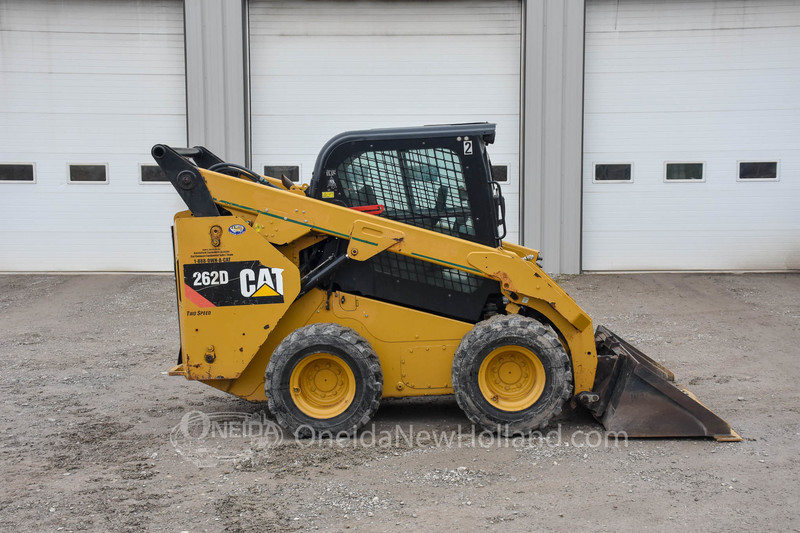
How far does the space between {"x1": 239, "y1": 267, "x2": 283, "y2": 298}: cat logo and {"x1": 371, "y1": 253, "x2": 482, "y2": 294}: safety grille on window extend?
0.71 m

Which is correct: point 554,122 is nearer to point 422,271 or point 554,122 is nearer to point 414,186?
point 414,186

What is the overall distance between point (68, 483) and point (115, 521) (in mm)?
770

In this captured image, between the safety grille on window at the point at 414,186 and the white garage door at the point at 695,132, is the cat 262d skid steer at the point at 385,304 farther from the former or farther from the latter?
the white garage door at the point at 695,132

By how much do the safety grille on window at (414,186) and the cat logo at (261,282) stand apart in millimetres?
776

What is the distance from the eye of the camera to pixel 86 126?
13.0 meters

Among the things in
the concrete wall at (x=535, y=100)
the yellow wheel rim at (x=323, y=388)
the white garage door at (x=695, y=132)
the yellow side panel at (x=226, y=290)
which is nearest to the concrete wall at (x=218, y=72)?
the concrete wall at (x=535, y=100)

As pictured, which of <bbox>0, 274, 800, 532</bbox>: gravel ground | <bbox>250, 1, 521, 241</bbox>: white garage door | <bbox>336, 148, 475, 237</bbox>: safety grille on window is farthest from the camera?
<bbox>250, 1, 521, 241</bbox>: white garage door

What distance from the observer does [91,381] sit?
770 cm

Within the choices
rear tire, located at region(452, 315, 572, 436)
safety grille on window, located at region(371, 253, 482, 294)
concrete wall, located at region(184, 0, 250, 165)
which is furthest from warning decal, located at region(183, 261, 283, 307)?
concrete wall, located at region(184, 0, 250, 165)

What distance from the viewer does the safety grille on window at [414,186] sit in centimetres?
597

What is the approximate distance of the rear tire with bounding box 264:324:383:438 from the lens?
223 inches

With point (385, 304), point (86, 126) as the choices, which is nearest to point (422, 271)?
point (385, 304)

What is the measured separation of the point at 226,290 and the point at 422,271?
140 cm

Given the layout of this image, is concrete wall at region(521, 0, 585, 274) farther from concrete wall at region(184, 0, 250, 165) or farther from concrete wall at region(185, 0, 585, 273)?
concrete wall at region(184, 0, 250, 165)
